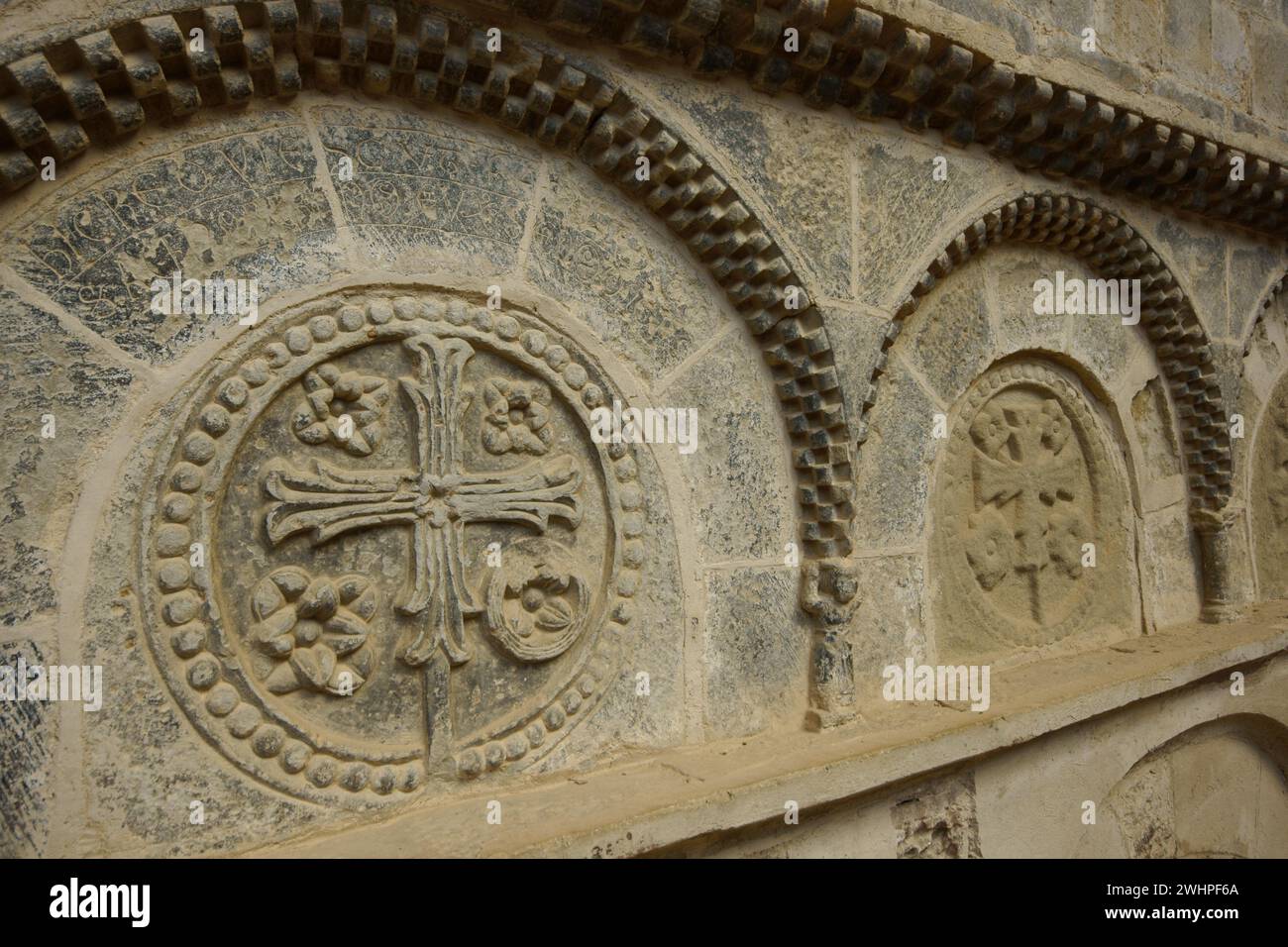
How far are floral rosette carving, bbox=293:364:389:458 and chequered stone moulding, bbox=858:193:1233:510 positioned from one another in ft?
4.20

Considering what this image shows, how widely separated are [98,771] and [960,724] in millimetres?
2036

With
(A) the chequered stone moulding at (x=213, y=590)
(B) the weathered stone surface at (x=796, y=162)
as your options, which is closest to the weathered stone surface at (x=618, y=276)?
(A) the chequered stone moulding at (x=213, y=590)

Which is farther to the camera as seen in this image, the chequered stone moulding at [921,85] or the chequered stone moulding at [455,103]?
the chequered stone moulding at [921,85]

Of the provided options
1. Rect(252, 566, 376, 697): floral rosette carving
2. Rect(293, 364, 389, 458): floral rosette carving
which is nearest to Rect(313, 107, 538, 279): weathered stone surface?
Rect(293, 364, 389, 458): floral rosette carving

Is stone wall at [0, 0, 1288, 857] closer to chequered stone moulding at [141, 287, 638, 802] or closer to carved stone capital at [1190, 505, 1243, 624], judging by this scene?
chequered stone moulding at [141, 287, 638, 802]

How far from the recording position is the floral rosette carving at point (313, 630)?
1623 millimetres

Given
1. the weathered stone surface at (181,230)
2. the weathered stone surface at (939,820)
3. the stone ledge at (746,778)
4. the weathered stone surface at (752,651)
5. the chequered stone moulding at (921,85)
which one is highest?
the chequered stone moulding at (921,85)

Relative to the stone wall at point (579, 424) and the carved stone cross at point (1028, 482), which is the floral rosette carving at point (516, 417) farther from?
the carved stone cross at point (1028, 482)

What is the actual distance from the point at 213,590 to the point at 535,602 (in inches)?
25.9

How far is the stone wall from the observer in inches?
59.2

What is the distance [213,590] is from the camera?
1571 millimetres

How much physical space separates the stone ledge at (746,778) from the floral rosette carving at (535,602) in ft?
1.04

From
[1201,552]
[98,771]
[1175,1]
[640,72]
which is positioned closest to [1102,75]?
[1175,1]

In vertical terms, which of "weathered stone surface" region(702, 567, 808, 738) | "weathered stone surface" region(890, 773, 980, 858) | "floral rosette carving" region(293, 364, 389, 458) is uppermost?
"floral rosette carving" region(293, 364, 389, 458)
